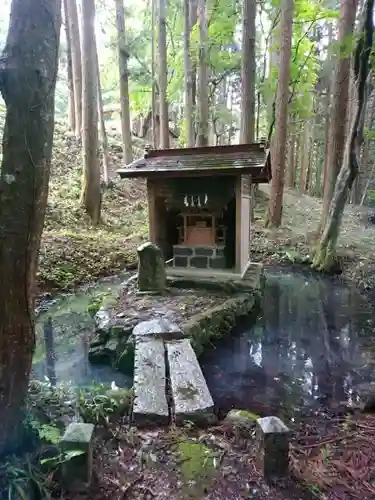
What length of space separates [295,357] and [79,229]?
350 inches

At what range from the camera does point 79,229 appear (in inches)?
499

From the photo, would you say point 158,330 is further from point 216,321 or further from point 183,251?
point 183,251

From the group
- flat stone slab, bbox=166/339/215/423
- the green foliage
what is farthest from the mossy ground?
the green foliage

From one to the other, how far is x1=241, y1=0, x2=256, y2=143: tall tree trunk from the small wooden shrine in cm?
365

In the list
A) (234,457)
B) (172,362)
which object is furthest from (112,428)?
(172,362)

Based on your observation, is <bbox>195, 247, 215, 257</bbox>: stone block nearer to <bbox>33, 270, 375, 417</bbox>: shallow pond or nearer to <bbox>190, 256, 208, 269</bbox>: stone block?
<bbox>190, 256, 208, 269</bbox>: stone block

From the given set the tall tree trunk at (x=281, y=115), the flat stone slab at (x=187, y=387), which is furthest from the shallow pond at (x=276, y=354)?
the tall tree trunk at (x=281, y=115)

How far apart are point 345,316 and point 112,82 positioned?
63.1ft

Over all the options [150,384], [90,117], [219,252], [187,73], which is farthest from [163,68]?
[150,384]

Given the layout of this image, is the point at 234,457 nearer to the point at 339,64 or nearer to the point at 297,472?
the point at 297,472

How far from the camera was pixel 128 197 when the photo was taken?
17719mm

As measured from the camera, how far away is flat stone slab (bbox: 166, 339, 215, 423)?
358cm

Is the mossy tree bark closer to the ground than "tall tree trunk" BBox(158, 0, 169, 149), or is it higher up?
closer to the ground

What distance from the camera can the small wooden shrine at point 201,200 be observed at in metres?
8.38
